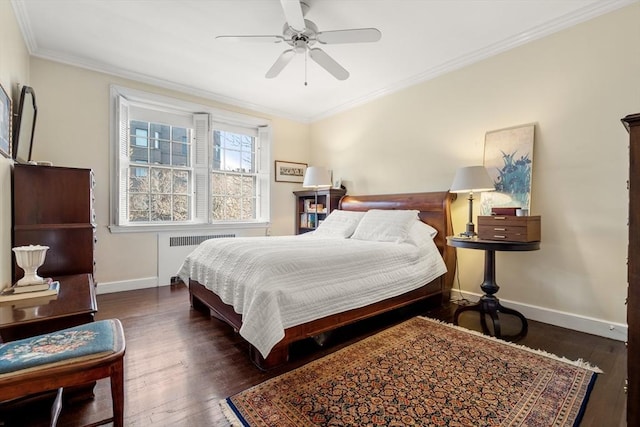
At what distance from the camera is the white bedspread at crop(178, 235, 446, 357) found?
1.86m

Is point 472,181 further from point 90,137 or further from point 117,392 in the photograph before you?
point 90,137

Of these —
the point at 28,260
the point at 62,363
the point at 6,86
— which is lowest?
the point at 62,363

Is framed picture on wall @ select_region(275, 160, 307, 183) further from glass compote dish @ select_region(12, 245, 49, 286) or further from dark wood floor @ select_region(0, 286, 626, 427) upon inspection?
glass compote dish @ select_region(12, 245, 49, 286)

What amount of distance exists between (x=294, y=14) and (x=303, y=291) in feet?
6.56

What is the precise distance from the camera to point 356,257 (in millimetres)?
2438

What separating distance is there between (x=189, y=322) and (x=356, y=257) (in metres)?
1.65

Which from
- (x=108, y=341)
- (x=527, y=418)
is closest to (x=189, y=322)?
(x=108, y=341)

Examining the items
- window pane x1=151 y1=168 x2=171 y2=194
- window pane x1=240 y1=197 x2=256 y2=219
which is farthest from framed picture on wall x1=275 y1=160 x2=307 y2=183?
window pane x1=151 y1=168 x2=171 y2=194

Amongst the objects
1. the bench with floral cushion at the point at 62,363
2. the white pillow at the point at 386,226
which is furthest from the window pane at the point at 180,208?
the bench with floral cushion at the point at 62,363

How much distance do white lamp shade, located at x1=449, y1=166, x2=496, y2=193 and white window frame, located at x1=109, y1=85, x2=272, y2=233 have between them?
3162mm

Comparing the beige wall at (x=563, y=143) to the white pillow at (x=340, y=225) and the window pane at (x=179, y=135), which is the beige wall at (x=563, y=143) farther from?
the window pane at (x=179, y=135)

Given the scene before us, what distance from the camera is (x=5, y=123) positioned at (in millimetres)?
2158

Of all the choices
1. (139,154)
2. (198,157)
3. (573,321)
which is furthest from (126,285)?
(573,321)

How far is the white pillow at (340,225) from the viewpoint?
370 centimetres
